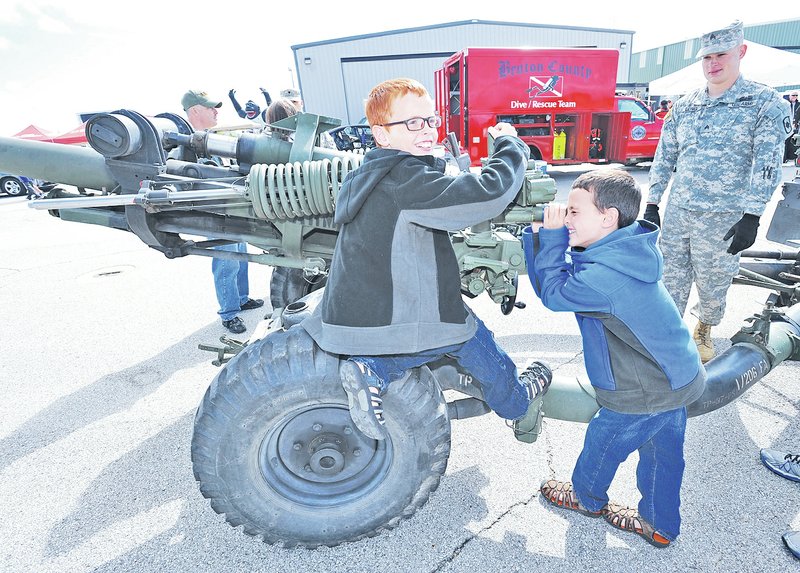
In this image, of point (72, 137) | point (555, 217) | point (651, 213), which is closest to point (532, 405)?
point (555, 217)

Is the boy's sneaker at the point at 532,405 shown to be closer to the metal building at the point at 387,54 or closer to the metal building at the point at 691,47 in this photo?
the metal building at the point at 387,54

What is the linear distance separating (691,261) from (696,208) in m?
0.40

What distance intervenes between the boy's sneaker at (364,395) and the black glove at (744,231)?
8.20ft

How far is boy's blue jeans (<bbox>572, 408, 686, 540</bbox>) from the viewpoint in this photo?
184cm

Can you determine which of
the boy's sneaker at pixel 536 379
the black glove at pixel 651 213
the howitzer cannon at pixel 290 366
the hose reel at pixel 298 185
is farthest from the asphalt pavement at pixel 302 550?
the hose reel at pixel 298 185

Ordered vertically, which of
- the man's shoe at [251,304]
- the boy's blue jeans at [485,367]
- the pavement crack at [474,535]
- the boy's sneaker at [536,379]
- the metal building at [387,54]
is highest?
the metal building at [387,54]

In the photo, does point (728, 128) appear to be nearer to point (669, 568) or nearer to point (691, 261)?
point (691, 261)

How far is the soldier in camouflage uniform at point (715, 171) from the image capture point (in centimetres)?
288

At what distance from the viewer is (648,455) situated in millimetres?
1912

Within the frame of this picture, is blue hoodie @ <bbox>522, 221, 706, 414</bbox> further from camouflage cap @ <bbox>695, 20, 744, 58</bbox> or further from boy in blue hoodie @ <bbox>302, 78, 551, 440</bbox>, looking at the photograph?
camouflage cap @ <bbox>695, 20, 744, 58</bbox>

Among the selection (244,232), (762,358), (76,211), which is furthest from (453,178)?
(76,211)

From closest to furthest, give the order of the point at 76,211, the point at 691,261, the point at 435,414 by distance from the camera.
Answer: the point at 435,414 → the point at 76,211 → the point at 691,261

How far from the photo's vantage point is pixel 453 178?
4.66 ft

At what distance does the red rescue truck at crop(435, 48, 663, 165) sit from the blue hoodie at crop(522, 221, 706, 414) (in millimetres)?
10432
